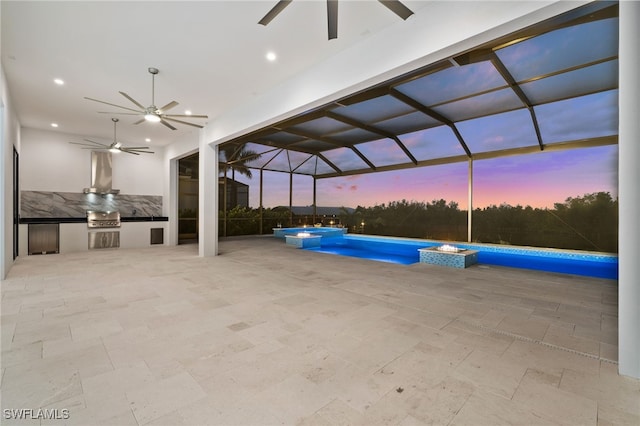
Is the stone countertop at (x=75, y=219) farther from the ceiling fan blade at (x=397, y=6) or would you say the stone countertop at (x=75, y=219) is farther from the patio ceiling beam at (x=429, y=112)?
the ceiling fan blade at (x=397, y=6)

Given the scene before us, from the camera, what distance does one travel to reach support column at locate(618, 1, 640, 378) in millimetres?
2012

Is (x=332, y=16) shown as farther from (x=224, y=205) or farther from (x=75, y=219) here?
(x=224, y=205)

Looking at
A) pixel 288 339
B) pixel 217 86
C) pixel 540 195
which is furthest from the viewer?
pixel 540 195

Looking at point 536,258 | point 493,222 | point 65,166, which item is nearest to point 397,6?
point 536,258

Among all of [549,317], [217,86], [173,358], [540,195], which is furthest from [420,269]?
[540,195]

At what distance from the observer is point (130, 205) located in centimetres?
963

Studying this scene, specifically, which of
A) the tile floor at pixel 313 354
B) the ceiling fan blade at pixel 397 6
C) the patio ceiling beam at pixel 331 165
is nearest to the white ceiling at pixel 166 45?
the ceiling fan blade at pixel 397 6

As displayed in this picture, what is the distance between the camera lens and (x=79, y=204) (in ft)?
28.6

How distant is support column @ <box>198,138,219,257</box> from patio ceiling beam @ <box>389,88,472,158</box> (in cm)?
487

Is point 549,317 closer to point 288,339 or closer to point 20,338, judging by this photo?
point 288,339

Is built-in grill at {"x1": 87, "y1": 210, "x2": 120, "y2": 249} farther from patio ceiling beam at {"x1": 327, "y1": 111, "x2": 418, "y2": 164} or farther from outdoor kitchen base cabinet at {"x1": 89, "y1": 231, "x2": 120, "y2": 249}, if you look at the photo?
patio ceiling beam at {"x1": 327, "y1": 111, "x2": 418, "y2": 164}

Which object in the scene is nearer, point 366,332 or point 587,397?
point 587,397

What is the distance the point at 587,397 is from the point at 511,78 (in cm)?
578

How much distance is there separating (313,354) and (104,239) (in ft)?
30.0
